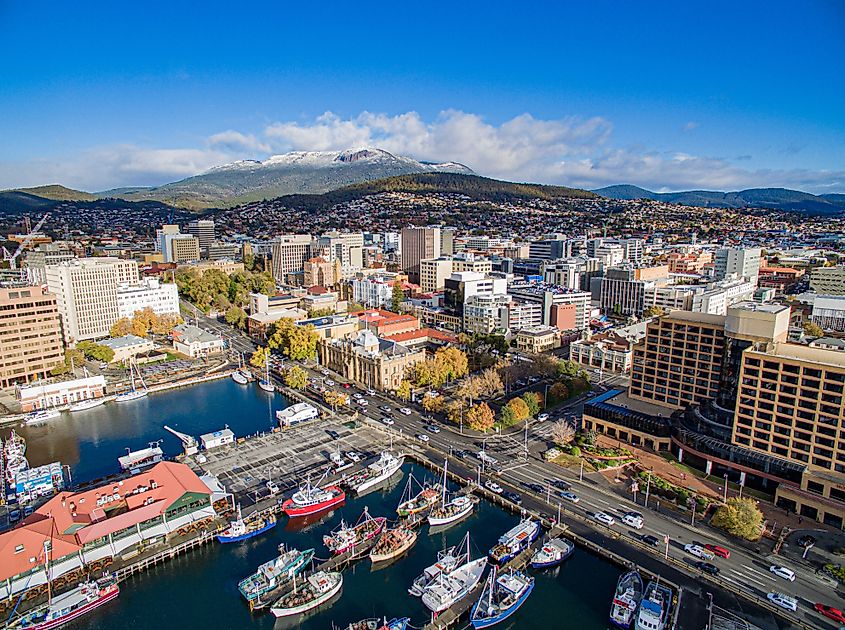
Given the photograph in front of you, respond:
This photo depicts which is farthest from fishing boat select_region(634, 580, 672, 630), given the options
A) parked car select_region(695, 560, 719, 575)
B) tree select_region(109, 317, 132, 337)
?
tree select_region(109, 317, 132, 337)

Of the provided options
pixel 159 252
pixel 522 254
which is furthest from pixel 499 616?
pixel 159 252

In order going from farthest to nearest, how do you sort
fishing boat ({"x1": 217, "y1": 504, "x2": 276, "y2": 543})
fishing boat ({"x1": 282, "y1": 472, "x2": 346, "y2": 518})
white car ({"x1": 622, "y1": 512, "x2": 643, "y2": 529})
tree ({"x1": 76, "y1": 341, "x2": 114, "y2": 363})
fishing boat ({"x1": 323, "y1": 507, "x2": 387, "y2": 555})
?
tree ({"x1": 76, "y1": 341, "x2": 114, "y2": 363}) < fishing boat ({"x1": 282, "y1": 472, "x2": 346, "y2": 518}) < fishing boat ({"x1": 217, "y1": 504, "x2": 276, "y2": 543}) < white car ({"x1": 622, "y1": 512, "x2": 643, "y2": 529}) < fishing boat ({"x1": 323, "y1": 507, "x2": 387, "y2": 555})

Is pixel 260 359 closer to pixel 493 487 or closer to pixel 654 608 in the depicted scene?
pixel 493 487

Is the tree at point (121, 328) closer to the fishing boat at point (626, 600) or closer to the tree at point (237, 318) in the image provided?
the tree at point (237, 318)

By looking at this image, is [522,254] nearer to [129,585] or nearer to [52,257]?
[52,257]

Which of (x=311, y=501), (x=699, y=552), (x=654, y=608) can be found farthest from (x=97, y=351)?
(x=699, y=552)

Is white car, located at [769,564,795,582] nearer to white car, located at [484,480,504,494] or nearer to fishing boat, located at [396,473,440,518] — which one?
white car, located at [484,480,504,494]
